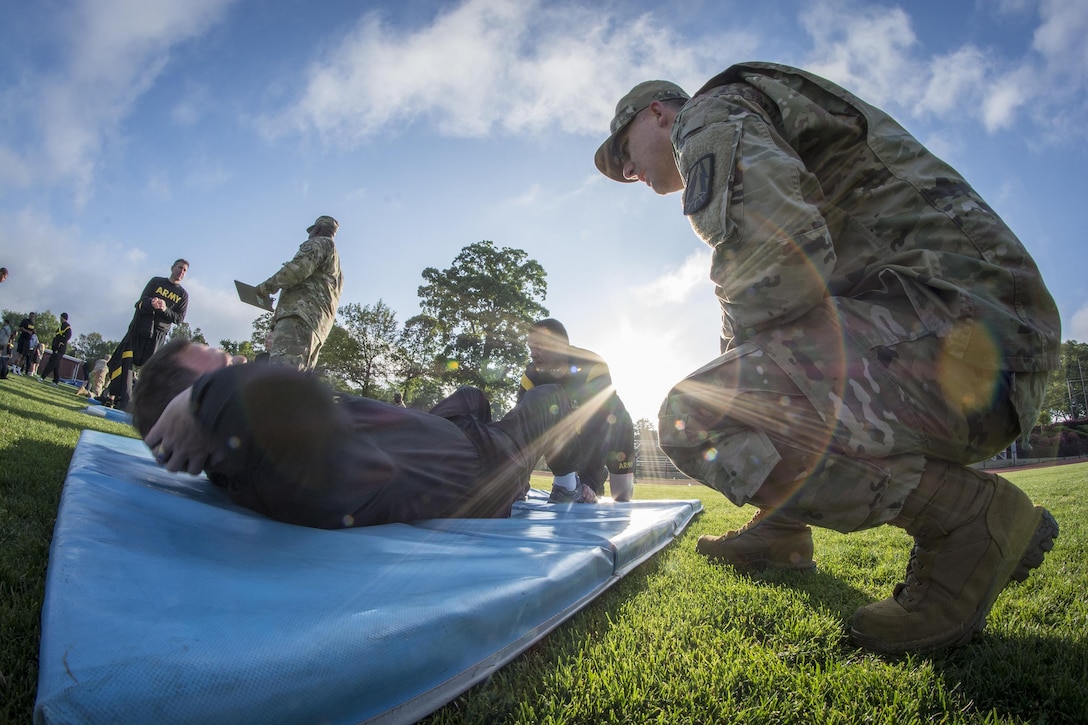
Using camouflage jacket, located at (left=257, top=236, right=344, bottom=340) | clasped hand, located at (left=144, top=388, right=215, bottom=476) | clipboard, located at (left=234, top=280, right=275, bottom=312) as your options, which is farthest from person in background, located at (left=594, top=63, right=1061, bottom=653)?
clipboard, located at (left=234, top=280, right=275, bottom=312)

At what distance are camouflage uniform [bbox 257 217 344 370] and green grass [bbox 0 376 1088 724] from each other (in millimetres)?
3521

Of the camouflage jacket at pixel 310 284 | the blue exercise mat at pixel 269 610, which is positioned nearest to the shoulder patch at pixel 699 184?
the blue exercise mat at pixel 269 610

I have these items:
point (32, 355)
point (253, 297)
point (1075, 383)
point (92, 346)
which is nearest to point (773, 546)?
point (253, 297)

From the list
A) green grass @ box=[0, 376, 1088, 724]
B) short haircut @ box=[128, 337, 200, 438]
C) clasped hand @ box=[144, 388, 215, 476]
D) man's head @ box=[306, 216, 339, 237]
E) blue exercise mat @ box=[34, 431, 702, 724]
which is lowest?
green grass @ box=[0, 376, 1088, 724]

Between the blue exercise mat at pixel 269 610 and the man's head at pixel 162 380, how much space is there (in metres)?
0.29

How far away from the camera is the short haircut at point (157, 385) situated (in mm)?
1896

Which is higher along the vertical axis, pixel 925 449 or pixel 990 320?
pixel 990 320

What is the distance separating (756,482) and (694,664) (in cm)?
49

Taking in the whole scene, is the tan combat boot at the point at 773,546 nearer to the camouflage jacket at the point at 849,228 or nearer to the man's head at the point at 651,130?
the camouflage jacket at the point at 849,228

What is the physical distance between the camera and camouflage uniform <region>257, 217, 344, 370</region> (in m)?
5.25

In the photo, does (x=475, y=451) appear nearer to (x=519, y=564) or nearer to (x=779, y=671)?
(x=519, y=564)

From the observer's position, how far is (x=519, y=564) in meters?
1.34

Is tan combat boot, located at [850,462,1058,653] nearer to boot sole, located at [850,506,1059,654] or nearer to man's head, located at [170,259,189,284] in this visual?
boot sole, located at [850,506,1059,654]

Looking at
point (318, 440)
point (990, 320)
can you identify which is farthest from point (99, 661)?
point (990, 320)
